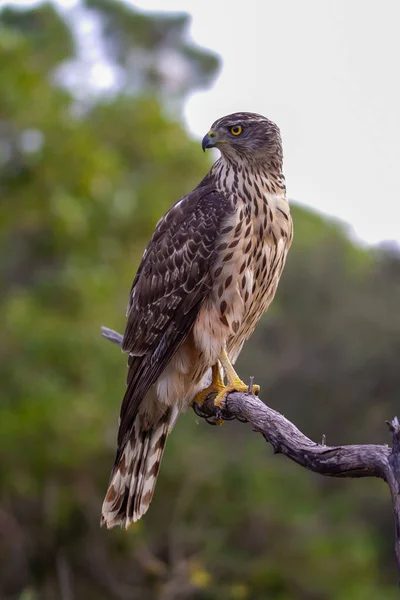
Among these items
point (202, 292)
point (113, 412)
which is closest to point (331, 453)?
point (202, 292)

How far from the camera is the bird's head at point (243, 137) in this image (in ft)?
17.8

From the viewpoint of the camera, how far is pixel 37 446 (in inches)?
590

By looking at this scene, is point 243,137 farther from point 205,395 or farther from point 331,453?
point 331,453

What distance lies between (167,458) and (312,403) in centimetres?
672

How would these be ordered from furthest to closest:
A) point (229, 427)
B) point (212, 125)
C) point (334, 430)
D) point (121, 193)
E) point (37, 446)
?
point (334, 430) < point (229, 427) < point (121, 193) < point (37, 446) < point (212, 125)

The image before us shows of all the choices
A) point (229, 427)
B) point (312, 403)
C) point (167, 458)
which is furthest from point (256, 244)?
point (312, 403)

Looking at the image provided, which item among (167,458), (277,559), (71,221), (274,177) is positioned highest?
(274,177)

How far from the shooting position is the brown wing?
5238mm

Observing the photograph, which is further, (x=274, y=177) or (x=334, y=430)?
(x=334, y=430)

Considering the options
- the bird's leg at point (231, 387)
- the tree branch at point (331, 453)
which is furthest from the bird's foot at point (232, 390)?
the tree branch at point (331, 453)

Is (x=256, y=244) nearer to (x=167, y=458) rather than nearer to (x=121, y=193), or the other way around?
(x=167, y=458)

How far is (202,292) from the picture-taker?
5246 millimetres

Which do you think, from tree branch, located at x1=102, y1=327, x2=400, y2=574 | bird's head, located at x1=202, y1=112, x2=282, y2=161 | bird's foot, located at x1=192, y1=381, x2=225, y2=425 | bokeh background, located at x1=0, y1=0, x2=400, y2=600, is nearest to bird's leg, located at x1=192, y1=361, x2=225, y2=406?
bird's foot, located at x1=192, y1=381, x2=225, y2=425

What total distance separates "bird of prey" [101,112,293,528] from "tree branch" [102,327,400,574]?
0.66m
